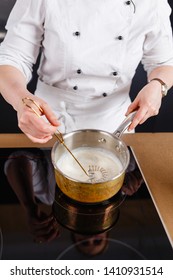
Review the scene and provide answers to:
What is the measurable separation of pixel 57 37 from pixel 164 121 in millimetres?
941

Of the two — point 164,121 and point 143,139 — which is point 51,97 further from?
point 164,121

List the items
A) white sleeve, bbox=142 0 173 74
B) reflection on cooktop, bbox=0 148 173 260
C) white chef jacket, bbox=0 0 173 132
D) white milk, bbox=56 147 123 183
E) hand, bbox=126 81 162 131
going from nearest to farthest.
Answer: reflection on cooktop, bbox=0 148 173 260 → white milk, bbox=56 147 123 183 → hand, bbox=126 81 162 131 → white chef jacket, bbox=0 0 173 132 → white sleeve, bbox=142 0 173 74

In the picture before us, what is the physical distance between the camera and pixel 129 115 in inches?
40.4

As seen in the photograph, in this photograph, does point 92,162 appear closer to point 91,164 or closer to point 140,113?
point 91,164

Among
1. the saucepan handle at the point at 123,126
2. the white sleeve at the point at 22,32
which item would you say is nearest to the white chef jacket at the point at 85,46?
the white sleeve at the point at 22,32

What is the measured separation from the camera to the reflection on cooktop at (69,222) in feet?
2.54

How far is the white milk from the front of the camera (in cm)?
89

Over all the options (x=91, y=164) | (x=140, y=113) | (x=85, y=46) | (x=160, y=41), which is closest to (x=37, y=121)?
(x=91, y=164)

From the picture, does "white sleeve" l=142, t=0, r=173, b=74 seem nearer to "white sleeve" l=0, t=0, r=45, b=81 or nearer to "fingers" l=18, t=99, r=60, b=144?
"white sleeve" l=0, t=0, r=45, b=81

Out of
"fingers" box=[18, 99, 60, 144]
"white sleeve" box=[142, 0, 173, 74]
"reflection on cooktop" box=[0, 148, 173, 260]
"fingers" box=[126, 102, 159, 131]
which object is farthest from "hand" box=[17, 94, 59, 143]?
"white sleeve" box=[142, 0, 173, 74]

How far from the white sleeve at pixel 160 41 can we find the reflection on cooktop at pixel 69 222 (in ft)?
1.80

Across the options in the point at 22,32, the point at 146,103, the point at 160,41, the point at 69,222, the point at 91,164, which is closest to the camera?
the point at 69,222

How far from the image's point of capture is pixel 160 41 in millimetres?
1296

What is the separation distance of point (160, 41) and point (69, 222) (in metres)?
0.83
